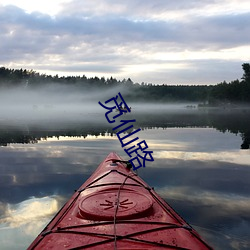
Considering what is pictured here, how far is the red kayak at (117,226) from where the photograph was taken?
437 cm

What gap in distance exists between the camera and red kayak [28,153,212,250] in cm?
437

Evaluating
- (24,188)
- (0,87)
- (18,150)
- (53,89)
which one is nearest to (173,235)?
(24,188)

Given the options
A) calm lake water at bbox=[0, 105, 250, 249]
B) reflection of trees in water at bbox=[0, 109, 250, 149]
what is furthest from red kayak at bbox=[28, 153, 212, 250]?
reflection of trees in water at bbox=[0, 109, 250, 149]

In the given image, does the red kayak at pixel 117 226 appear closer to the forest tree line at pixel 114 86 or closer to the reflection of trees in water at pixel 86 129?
the reflection of trees in water at pixel 86 129

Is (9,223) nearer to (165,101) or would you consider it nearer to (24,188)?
(24,188)

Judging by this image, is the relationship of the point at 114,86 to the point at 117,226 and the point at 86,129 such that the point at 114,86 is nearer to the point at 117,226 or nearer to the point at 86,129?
the point at 86,129

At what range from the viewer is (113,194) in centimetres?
645

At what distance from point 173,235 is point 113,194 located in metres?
2.05

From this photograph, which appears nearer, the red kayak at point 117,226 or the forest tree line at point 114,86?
the red kayak at point 117,226

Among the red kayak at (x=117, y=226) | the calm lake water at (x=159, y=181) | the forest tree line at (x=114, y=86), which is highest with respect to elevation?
the forest tree line at (x=114, y=86)

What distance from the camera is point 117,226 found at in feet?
15.9

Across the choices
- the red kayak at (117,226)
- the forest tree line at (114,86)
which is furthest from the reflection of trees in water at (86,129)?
the forest tree line at (114,86)

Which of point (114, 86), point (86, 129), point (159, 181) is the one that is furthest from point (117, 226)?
point (114, 86)

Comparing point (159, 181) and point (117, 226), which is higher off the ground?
point (117, 226)
